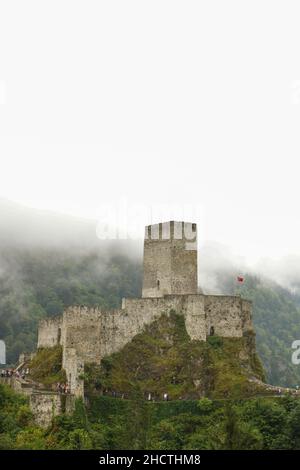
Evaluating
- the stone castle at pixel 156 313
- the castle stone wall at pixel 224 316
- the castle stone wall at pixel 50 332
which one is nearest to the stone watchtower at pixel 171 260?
the stone castle at pixel 156 313

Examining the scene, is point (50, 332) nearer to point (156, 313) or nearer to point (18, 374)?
point (18, 374)

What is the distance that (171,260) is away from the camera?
240 feet

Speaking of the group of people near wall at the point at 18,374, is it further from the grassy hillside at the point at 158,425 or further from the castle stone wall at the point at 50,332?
the grassy hillside at the point at 158,425

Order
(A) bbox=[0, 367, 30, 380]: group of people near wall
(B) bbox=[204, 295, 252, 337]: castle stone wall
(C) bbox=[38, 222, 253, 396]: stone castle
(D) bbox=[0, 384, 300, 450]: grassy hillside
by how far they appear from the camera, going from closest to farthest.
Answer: (D) bbox=[0, 384, 300, 450]: grassy hillside, (C) bbox=[38, 222, 253, 396]: stone castle, (B) bbox=[204, 295, 252, 337]: castle stone wall, (A) bbox=[0, 367, 30, 380]: group of people near wall

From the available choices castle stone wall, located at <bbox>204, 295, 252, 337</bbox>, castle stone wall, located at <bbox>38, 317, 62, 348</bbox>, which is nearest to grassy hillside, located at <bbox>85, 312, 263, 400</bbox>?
castle stone wall, located at <bbox>204, 295, 252, 337</bbox>

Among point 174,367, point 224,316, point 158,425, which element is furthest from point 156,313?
point 158,425

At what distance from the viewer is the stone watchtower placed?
73.1m

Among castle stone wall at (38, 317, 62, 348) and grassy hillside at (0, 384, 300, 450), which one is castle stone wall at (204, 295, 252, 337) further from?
castle stone wall at (38, 317, 62, 348)

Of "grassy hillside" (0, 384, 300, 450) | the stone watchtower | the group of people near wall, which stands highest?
the stone watchtower

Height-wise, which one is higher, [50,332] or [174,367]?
[50,332]

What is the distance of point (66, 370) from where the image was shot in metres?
65.8

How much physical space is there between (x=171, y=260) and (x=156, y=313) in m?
5.53

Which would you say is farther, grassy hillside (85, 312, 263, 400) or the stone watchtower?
the stone watchtower
